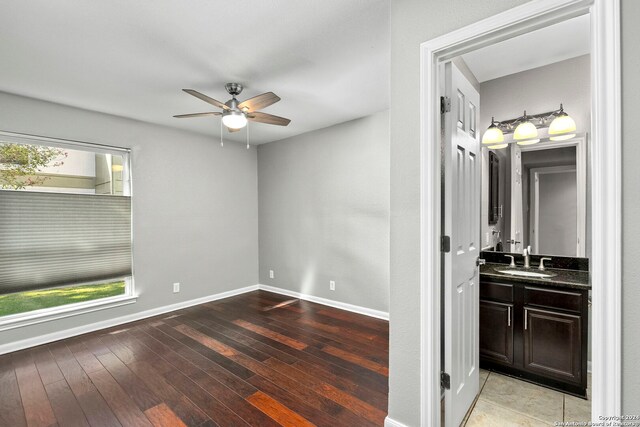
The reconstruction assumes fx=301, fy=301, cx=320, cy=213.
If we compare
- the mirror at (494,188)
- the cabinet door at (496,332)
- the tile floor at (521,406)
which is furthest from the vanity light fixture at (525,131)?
the tile floor at (521,406)

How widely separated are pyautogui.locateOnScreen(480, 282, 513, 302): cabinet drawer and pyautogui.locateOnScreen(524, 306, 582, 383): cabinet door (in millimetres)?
147

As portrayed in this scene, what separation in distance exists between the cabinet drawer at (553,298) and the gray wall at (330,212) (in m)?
1.66

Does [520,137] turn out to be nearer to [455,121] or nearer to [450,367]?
[455,121]

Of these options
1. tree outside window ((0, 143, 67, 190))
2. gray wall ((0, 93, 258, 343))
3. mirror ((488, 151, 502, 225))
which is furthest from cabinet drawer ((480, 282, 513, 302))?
tree outside window ((0, 143, 67, 190))

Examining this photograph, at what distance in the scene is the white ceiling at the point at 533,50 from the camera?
2158mm

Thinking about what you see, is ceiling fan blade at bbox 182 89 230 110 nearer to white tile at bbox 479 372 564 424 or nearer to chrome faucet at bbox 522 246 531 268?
chrome faucet at bbox 522 246 531 268

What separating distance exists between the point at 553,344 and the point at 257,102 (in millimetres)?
3045

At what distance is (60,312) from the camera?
10.8 feet

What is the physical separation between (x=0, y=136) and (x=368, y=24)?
3.75 meters

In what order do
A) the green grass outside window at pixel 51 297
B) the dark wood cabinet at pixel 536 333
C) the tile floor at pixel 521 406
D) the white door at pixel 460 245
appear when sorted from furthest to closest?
the green grass outside window at pixel 51 297
the dark wood cabinet at pixel 536 333
the tile floor at pixel 521 406
the white door at pixel 460 245

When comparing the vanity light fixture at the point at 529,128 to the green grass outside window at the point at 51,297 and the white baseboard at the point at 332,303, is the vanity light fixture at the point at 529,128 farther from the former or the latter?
the green grass outside window at the point at 51,297

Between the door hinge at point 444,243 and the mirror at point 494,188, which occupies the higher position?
the mirror at point 494,188

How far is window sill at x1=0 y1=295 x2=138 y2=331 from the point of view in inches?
120

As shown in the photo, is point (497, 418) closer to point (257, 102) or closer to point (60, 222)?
point (257, 102)
